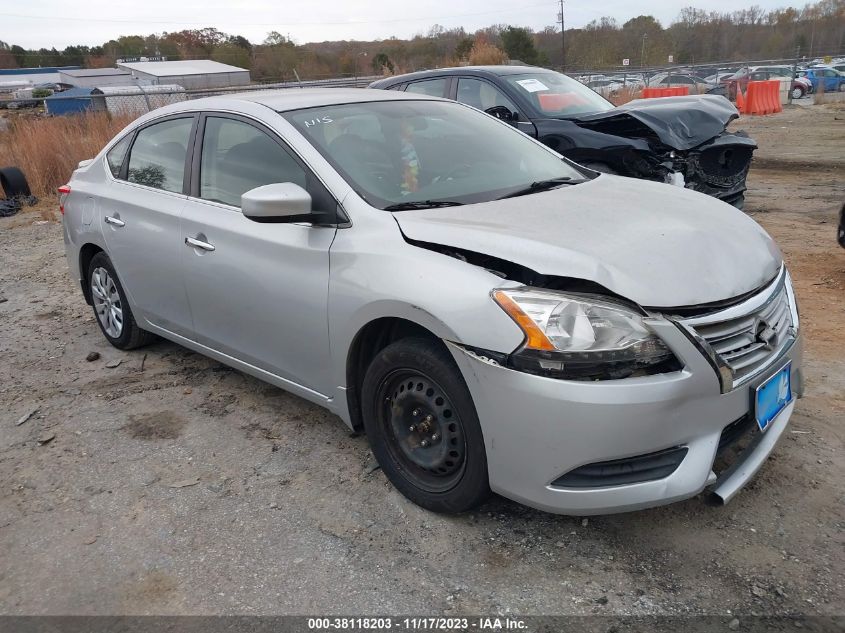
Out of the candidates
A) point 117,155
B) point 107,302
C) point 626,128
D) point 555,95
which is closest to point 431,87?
point 555,95

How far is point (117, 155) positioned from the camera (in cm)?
475

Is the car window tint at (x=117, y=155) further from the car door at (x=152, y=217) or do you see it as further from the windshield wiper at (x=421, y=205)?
the windshield wiper at (x=421, y=205)

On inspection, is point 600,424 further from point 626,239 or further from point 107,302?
point 107,302

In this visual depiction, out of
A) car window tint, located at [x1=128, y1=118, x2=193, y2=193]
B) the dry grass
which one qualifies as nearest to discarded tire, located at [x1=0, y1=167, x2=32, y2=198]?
the dry grass

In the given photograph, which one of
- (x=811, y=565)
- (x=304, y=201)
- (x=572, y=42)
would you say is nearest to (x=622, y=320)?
(x=811, y=565)

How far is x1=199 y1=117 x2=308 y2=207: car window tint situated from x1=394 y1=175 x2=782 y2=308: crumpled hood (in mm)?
785

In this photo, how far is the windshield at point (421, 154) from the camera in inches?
126

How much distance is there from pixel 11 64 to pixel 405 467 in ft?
366

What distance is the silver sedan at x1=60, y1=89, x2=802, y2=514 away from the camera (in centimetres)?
237

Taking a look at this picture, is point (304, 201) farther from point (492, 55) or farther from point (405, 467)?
point (492, 55)

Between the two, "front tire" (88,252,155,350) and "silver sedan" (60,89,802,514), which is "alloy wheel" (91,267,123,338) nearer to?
"front tire" (88,252,155,350)

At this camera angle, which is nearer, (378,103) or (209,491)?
(209,491)

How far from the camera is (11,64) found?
9388 cm

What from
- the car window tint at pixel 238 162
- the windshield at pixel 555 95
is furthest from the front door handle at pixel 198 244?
the windshield at pixel 555 95
